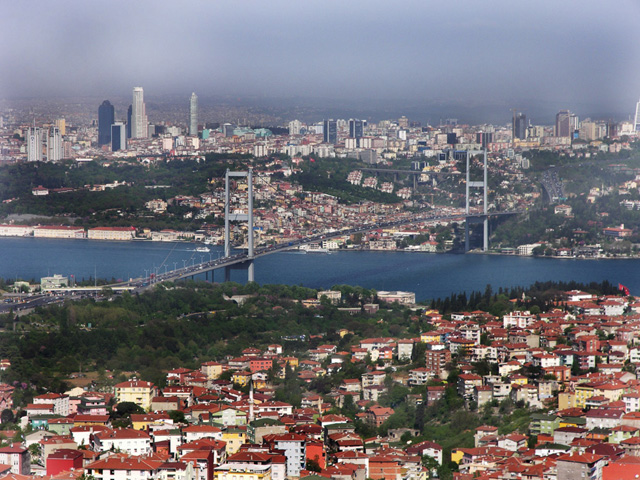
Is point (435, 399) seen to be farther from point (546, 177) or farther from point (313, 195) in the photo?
point (546, 177)

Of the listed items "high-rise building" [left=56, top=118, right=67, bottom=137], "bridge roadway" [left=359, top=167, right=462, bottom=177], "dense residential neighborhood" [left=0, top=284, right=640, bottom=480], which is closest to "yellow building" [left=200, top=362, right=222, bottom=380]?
"dense residential neighborhood" [left=0, top=284, right=640, bottom=480]

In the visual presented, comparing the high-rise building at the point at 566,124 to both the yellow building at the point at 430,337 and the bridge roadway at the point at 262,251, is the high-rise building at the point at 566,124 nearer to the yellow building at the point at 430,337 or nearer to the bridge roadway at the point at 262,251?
the bridge roadway at the point at 262,251

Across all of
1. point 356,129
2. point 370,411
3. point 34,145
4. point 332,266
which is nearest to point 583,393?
point 370,411

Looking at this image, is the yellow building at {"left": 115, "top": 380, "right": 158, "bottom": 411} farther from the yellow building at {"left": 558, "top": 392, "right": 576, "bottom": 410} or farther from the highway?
the highway

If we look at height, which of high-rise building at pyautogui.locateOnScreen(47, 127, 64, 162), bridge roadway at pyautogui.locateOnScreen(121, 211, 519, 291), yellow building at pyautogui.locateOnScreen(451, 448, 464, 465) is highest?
high-rise building at pyautogui.locateOnScreen(47, 127, 64, 162)

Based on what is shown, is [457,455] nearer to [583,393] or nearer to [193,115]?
[583,393]

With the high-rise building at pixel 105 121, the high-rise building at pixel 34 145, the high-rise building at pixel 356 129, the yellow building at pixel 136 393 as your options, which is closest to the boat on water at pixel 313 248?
the high-rise building at pixel 105 121
